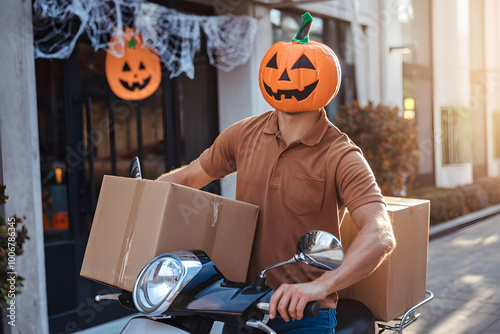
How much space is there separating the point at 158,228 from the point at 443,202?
10.2 m

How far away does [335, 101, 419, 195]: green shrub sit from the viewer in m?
8.27

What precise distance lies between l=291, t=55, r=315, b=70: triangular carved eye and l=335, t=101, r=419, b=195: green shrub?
243 inches

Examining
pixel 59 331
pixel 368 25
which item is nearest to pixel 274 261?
pixel 59 331

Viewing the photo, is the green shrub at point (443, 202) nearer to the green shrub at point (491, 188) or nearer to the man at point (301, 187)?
the green shrub at point (491, 188)

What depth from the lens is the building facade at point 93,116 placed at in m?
4.31

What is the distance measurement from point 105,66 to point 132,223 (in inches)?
155

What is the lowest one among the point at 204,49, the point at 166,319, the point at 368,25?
the point at 166,319

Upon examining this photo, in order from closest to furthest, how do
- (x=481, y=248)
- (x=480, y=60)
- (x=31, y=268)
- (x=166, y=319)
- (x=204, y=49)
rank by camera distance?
(x=166, y=319), (x=31, y=268), (x=204, y=49), (x=481, y=248), (x=480, y=60)

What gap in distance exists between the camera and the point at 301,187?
2.03m

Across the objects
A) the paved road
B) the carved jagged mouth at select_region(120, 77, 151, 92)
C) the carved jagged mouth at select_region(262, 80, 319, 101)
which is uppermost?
the carved jagged mouth at select_region(120, 77, 151, 92)

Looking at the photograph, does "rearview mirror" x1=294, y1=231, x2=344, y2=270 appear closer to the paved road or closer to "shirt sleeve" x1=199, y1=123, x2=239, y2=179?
"shirt sleeve" x1=199, y1=123, x2=239, y2=179

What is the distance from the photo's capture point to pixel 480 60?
52.3ft

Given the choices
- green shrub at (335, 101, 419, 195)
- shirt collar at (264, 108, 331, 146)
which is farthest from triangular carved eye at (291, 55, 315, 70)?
green shrub at (335, 101, 419, 195)

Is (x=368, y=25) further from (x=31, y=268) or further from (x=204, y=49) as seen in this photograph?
(x=31, y=268)
